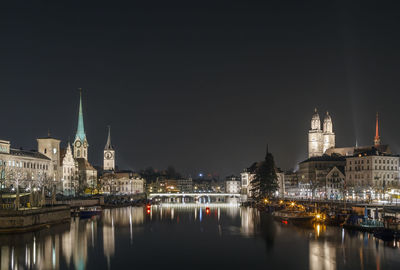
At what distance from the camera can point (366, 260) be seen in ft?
171

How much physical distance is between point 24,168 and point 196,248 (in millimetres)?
72385

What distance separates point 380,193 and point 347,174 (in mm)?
25217

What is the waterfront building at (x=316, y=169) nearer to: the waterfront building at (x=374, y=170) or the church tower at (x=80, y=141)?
the waterfront building at (x=374, y=170)

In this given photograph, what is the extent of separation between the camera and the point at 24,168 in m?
123

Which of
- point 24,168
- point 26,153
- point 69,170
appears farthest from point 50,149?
point 24,168

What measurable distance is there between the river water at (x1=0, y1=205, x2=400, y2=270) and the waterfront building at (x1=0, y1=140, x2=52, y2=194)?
29.6 meters

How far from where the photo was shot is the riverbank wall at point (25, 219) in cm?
6688

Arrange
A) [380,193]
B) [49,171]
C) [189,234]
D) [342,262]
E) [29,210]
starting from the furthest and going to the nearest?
[49,171], [380,193], [189,234], [29,210], [342,262]

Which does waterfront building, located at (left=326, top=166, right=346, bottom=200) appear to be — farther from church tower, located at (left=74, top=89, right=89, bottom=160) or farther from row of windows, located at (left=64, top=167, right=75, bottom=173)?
church tower, located at (left=74, top=89, right=89, bottom=160)

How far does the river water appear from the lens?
51.6 m

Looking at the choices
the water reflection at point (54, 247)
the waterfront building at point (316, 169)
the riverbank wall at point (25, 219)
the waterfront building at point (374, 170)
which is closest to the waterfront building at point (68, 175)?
the water reflection at point (54, 247)

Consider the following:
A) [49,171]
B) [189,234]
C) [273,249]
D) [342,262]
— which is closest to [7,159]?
[49,171]

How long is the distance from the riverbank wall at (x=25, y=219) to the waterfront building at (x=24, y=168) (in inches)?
981

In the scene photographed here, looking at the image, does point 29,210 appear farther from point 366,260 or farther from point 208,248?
point 366,260
